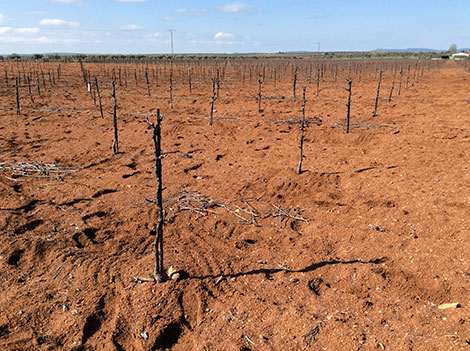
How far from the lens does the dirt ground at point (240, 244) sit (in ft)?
11.1

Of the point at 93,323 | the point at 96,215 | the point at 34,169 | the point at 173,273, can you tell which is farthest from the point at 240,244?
the point at 34,169

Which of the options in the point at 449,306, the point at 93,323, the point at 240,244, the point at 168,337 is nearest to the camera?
the point at 168,337

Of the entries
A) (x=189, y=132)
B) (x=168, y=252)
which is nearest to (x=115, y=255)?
(x=168, y=252)

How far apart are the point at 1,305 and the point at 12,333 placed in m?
0.50

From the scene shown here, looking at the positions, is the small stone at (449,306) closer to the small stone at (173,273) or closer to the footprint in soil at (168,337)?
the footprint in soil at (168,337)

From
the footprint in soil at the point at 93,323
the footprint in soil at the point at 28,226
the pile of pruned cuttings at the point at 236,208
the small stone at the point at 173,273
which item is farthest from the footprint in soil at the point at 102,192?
the footprint in soil at the point at 93,323

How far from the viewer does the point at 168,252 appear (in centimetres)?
463

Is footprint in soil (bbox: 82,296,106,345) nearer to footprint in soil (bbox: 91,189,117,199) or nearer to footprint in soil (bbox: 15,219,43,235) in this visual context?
footprint in soil (bbox: 15,219,43,235)

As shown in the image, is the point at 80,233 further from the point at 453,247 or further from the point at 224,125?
the point at 224,125

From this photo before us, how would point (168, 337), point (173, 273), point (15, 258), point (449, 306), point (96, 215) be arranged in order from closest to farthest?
point (168, 337), point (449, 306), point (173, 273), point (15, 258), point (96, 215)

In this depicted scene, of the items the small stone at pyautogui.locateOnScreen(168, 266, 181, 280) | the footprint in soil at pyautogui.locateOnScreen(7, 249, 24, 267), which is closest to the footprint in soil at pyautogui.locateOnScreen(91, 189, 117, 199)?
the footprint in soil at pyautogui.locateOnScreen(7, 249, 24, 267)

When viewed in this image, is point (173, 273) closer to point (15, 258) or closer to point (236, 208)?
point (236, 208)

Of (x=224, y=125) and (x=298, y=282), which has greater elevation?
(x=224, y=125)

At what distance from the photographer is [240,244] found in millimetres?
4941
